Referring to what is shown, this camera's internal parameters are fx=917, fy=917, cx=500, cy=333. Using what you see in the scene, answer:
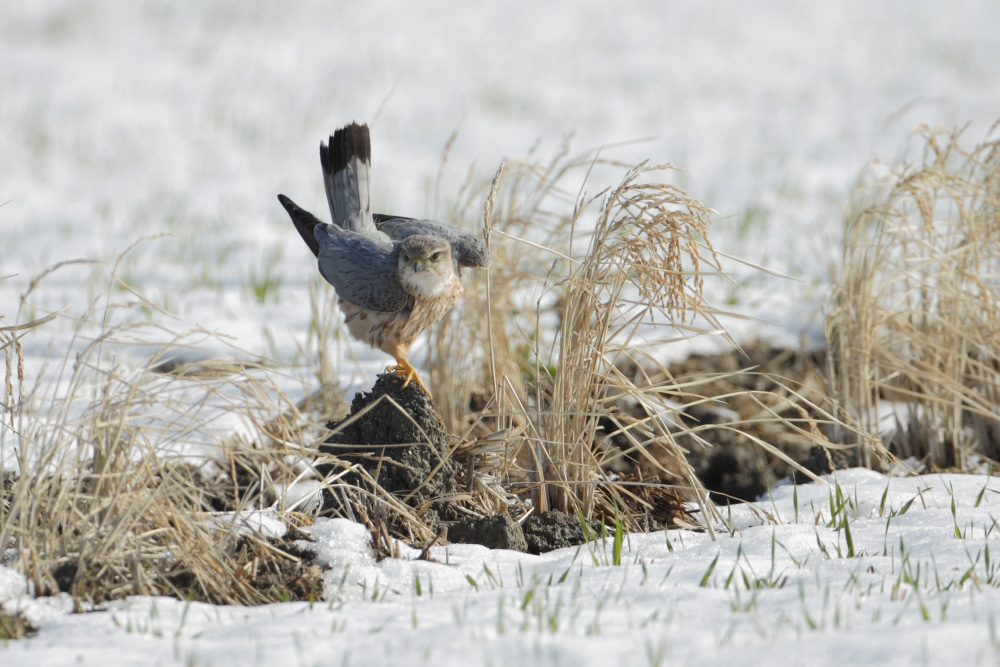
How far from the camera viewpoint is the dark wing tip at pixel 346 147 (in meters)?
3.54

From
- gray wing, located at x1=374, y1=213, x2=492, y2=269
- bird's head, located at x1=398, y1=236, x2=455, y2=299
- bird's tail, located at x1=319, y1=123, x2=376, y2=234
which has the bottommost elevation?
bird's head, located at x1=398, y1=236, x2=455, y2=299

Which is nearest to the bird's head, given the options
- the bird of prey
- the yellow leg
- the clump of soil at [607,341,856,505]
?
the bird of prey

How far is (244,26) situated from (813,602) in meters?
15.0

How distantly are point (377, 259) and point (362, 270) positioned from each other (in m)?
0.07

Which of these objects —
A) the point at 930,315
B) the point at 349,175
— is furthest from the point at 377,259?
the point at 930,315

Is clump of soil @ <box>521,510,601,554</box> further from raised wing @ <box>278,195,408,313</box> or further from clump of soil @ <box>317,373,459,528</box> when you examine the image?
raised wing @ <box>278,195,408,313</box>

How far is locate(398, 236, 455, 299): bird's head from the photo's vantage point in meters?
3.32

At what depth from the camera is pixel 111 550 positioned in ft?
8.39

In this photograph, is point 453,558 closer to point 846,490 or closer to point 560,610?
point 560,610

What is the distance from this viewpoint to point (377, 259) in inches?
137

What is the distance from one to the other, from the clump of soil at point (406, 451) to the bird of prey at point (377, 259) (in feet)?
0.44

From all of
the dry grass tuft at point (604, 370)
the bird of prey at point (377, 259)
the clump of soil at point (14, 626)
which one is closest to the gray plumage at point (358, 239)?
the bird of prey at point (377, 259)

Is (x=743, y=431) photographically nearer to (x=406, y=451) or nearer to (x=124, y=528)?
(x=406, y=451)

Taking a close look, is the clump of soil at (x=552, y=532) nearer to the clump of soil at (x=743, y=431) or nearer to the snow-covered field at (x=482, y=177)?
the snow-covered field at (x=482, y=177)
